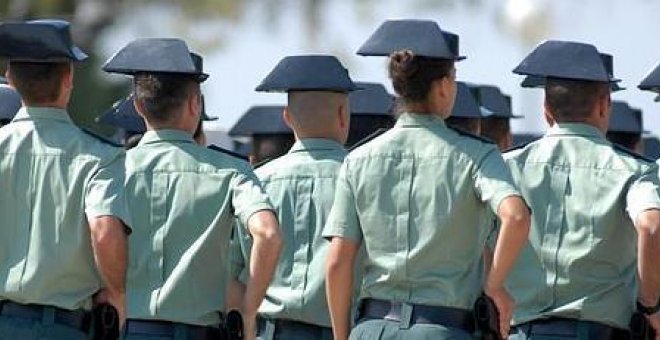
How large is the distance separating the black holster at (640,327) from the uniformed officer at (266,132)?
10.7 feet

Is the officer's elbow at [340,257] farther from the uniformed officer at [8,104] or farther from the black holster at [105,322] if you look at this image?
the uniformed officer at [8,104]

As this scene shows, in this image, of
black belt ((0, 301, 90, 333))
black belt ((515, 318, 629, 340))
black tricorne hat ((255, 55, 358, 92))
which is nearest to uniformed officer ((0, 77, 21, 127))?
black tricorne hat ((255, 55, 358, 92))

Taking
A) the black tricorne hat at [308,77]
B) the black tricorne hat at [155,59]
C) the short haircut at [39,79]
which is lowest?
the black tricorne hat at [308,77]

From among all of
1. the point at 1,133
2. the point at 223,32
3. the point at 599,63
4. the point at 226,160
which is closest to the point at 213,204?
the point at 226,160

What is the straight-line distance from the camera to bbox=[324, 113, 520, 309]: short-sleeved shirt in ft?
32.9

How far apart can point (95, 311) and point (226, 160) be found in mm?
790

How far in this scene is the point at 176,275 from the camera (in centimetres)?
1033

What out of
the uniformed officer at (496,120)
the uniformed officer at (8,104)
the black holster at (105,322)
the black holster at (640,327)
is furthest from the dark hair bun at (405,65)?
the uniformed officer at (496,120)

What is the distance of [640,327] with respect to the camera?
1055 centimetres

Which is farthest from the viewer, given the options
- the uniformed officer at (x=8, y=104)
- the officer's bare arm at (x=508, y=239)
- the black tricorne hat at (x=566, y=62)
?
the uniformed officer at (x=8, y=104)

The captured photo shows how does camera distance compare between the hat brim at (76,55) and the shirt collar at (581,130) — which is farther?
the shirt collar at (581,130)

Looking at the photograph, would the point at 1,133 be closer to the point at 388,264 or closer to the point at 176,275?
the point at 176,275

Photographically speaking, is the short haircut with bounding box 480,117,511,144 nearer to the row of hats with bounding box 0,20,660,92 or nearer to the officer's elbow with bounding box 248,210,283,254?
the row of hats with bounding box 0,20,660,92

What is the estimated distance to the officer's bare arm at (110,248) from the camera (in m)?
10.2
